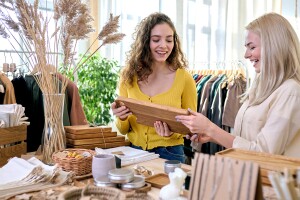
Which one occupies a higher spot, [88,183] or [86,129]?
[86,129]

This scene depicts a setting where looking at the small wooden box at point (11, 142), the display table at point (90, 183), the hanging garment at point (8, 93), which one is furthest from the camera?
the hanging garment at point (8, 93)

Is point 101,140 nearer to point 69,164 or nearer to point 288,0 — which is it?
point 69,164

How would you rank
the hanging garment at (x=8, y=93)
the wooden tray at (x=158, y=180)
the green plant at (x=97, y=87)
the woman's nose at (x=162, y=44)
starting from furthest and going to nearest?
the green plant at (x=97, y=87) < the hanging garment at (x=8, y=93) < the woman's nose at (x=162, y=44) < the wooden tray at (x=158, y=180)

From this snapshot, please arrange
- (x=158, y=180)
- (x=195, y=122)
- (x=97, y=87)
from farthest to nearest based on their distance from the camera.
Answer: (x=97, y=87) → (x=195, y=122) → (x=158, y=180)

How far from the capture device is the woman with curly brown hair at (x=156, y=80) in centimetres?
190

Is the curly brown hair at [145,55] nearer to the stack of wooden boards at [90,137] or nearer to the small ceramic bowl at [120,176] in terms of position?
the stack of wooden boards at [90,137]

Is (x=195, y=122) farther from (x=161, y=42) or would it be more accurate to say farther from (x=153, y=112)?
(x=161, y=42)

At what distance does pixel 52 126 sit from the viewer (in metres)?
1.46

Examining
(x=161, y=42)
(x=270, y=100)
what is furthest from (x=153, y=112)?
(x=161, y=42)

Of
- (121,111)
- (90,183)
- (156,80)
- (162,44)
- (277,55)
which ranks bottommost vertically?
(90,183)

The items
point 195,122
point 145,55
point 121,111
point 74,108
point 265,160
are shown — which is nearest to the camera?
point 265,160

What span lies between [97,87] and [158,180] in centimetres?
242

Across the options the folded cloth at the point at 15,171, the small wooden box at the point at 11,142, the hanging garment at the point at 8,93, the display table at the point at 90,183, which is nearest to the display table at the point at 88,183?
the display table at the point at 90,183

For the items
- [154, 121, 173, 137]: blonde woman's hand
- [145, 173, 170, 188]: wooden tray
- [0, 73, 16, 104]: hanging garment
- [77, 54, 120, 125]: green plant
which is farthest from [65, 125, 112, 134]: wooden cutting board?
[77, 54, 120, 125]: green plant
